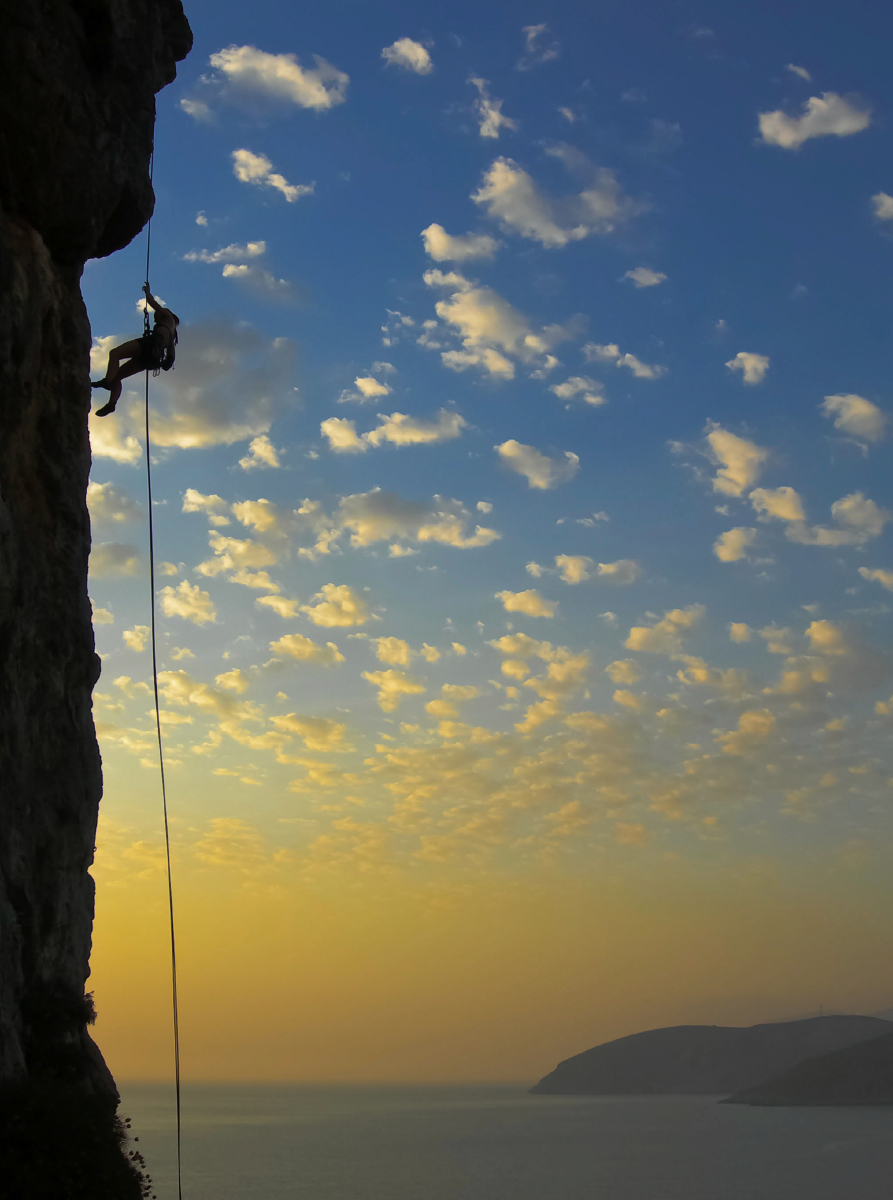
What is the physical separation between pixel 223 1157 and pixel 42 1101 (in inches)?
4860

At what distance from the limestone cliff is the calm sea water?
80513mm

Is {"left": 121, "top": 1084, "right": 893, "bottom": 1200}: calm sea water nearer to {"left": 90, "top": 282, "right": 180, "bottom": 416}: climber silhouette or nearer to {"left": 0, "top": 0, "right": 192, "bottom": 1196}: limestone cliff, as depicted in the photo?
{"left": 0, "top": 0, "right": 192, "bottom": 1196}: limestone cliff

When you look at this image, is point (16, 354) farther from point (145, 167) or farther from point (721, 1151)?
point (721, 1151)

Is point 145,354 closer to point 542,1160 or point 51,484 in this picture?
point 51,484

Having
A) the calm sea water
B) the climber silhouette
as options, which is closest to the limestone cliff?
the climber silhouette

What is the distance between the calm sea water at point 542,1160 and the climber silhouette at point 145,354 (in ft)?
271

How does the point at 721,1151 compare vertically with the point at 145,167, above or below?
below

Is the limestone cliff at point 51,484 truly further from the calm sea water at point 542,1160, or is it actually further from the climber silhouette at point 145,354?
the calm sea water at point 542,1160

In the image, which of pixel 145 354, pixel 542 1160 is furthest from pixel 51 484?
pixel 542 1160

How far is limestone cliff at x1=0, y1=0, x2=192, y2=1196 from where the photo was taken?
14.1m

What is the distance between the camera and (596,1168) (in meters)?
105

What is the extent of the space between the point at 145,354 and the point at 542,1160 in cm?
11700

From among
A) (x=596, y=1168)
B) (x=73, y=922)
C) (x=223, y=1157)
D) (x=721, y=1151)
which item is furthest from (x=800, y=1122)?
(x=73, y=922)

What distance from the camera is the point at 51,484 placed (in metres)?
16.4
